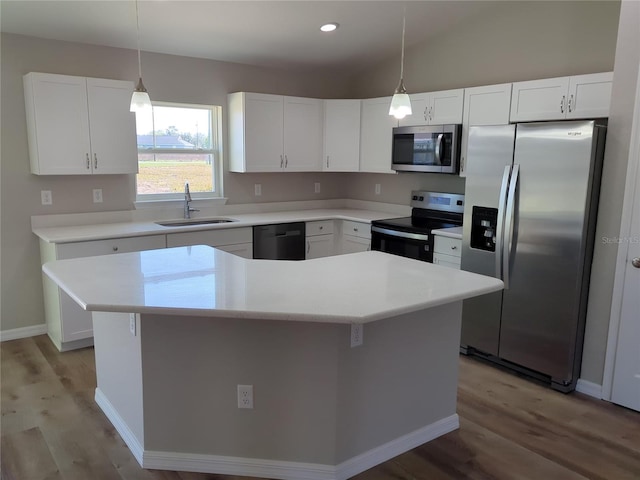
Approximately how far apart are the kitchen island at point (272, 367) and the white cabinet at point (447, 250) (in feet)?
4.61

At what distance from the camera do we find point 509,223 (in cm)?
332

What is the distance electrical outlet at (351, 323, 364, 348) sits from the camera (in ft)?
7.22

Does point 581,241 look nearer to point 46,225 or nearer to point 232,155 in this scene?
point 232,155

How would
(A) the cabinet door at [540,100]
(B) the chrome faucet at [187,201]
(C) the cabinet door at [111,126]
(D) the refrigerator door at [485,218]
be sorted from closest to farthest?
1. (D) the refrigerator door at [485,218]
2. (A) the cabinet door at [540,100]
3. (C) the cabinet door at [111,126]
4. (B) the chrome faucet at [187,201]

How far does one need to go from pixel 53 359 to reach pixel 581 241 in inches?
144

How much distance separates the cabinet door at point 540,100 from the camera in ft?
11.6

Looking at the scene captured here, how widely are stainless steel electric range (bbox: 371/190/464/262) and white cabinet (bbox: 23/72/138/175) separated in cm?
225

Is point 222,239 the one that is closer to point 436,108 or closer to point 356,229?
point 356,229

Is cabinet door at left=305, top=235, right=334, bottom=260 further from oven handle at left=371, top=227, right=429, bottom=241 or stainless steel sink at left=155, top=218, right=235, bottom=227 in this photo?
stainless steel sink at left=155, top=218, right=235, bottom=227

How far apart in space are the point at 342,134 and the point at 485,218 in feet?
6.64

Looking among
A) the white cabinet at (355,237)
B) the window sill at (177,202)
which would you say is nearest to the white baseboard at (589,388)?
the white cabinet at (355,237)

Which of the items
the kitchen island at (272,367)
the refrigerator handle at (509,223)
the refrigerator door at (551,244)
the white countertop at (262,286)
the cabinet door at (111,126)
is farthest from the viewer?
the cabinet door at (111,126)

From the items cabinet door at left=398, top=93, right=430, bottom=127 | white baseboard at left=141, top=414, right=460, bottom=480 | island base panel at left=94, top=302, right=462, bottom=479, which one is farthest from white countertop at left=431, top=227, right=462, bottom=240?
white baseboard at left=141, top=414, right=460, bottom=480

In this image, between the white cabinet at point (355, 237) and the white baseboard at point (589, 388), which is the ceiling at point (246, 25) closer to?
the white cabinet at point (355, 237)
